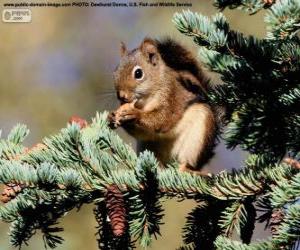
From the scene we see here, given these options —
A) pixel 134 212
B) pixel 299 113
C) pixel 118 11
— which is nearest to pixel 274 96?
pixel 299 113

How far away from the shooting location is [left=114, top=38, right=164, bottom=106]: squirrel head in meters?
2.20

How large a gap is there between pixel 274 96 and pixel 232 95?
68 millimetres

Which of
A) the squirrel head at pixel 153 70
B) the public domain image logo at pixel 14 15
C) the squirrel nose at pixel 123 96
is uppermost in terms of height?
the public domain image logo at pixel 14 15

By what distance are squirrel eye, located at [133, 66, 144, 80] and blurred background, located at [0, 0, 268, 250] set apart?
20.1 inches

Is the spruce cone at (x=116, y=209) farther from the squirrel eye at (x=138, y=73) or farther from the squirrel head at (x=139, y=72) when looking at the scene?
the squirrel eye at (x=138, y=73)

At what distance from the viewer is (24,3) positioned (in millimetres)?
2371

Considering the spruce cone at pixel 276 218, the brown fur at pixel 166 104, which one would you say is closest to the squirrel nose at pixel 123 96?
the brown fur at pixel 166 104

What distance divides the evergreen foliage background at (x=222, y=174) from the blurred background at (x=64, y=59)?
169 centimetres

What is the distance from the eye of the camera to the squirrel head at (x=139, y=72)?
2203mm

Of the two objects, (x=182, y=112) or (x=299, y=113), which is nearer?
(x=299, y=113)

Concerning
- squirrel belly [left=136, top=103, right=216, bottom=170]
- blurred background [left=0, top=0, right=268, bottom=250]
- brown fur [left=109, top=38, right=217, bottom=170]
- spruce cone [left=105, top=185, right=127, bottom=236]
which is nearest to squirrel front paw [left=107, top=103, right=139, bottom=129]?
brown fur [left=109, top=38, right=217, bottom=170]

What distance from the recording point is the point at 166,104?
7.25ft

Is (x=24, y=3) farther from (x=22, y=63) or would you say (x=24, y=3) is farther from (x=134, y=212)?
(x=134, y=212)

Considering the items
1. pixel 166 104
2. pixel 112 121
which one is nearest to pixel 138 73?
Result: pixel 166 104
